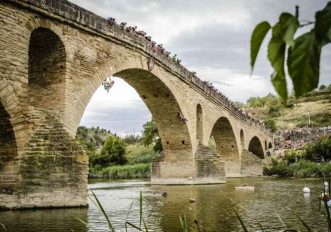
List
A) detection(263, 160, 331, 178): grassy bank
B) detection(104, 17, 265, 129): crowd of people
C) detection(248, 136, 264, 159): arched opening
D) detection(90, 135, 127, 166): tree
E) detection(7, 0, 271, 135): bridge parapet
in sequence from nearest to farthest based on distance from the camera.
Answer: detection(7, 0, 271, 135): bridge parapet < detection(104, 17, 265, 129): crowd of people < detection(263, 160, 331, 178): grassy bank < detection(90, 135, 127, 166): tree < detection(248, 136, 264, 159): arched opening

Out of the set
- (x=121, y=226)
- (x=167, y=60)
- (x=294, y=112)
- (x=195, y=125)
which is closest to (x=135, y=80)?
(x=167, y=60)

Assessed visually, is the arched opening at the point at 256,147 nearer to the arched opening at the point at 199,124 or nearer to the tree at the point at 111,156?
the tree at the point at 111,156

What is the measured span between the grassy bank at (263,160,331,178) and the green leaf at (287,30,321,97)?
25.4 metres

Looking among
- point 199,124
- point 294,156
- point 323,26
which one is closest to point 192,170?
point 199,124

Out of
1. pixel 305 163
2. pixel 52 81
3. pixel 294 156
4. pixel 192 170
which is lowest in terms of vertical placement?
pixel 192 170

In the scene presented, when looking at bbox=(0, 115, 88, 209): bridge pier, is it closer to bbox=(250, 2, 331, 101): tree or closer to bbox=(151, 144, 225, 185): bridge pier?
bbox=(250, 2, 331, 101): tree

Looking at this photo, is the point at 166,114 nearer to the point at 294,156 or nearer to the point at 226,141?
the point at 226,141

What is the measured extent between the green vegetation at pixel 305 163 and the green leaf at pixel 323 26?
1106 inches

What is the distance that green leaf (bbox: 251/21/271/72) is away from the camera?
38.7 inches

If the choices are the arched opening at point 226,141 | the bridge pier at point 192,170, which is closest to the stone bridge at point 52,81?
the bridge pier at point 192,170

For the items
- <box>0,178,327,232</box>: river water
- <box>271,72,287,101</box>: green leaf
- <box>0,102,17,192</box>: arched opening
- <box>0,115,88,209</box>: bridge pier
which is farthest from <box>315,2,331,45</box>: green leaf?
<box>0,102,17,192</box>: arched opening

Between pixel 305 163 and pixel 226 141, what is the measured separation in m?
7.69

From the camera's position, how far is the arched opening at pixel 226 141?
3447cm

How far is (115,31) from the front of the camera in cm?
1584
